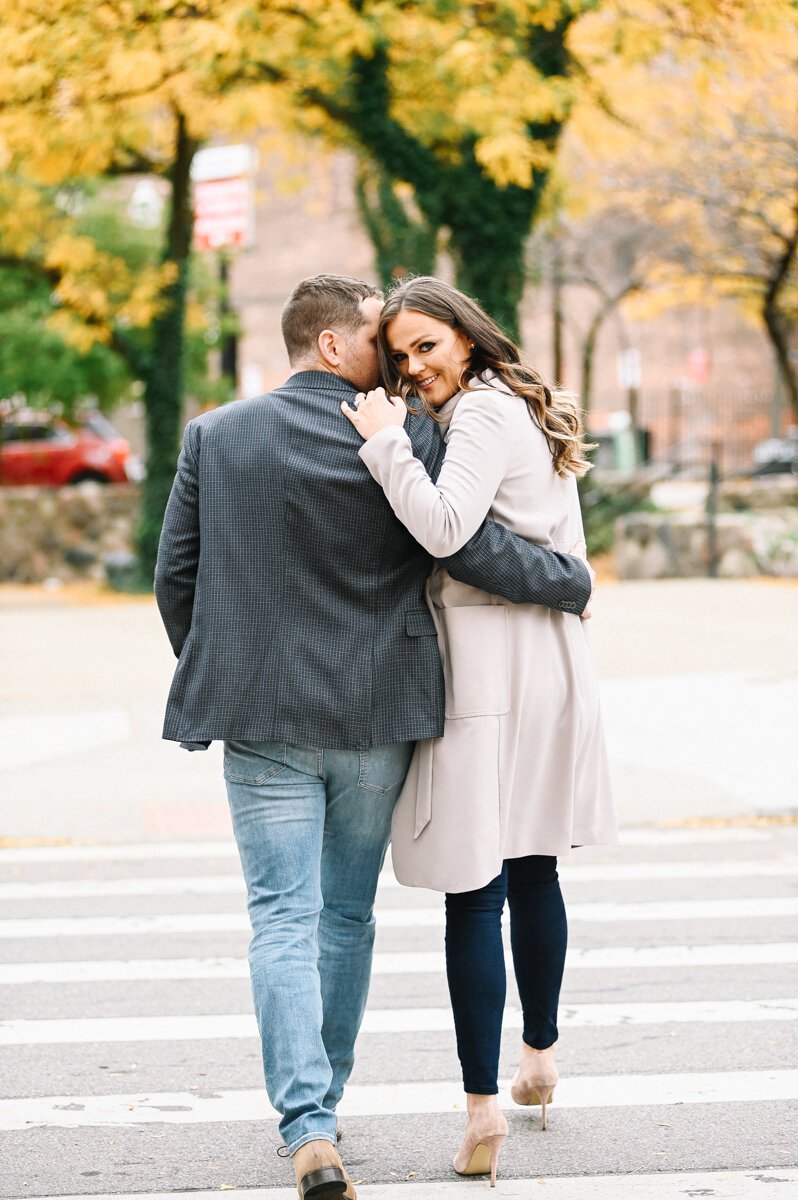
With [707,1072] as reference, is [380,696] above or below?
above

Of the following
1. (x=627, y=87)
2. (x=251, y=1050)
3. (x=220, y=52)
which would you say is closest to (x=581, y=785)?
(x=251, y=1050)

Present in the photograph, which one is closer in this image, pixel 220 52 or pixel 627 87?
pixel 220 52

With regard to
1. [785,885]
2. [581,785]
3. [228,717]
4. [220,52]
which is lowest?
[785,885]

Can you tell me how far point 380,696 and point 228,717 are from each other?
0.31 meters

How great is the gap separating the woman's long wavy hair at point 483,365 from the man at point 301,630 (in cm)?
9

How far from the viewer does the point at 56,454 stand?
25.3 metres

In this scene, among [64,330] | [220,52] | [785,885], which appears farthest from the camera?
[64,330]

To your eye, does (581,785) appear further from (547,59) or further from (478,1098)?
(547,59)

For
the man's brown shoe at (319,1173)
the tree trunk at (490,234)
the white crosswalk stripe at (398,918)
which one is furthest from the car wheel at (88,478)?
the man's brown shoe at (319,1173)

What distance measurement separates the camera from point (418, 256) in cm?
2136

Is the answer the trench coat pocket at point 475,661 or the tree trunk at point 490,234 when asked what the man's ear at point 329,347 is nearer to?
the trench coat pocket at point 475,661

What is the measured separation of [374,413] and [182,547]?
49 centimetres

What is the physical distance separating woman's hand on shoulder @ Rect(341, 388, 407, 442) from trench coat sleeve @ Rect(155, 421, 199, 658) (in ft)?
1.08

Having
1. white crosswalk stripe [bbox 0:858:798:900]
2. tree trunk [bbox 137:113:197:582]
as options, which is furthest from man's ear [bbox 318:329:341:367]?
tree trunk [bbox 137:113:197:582]
